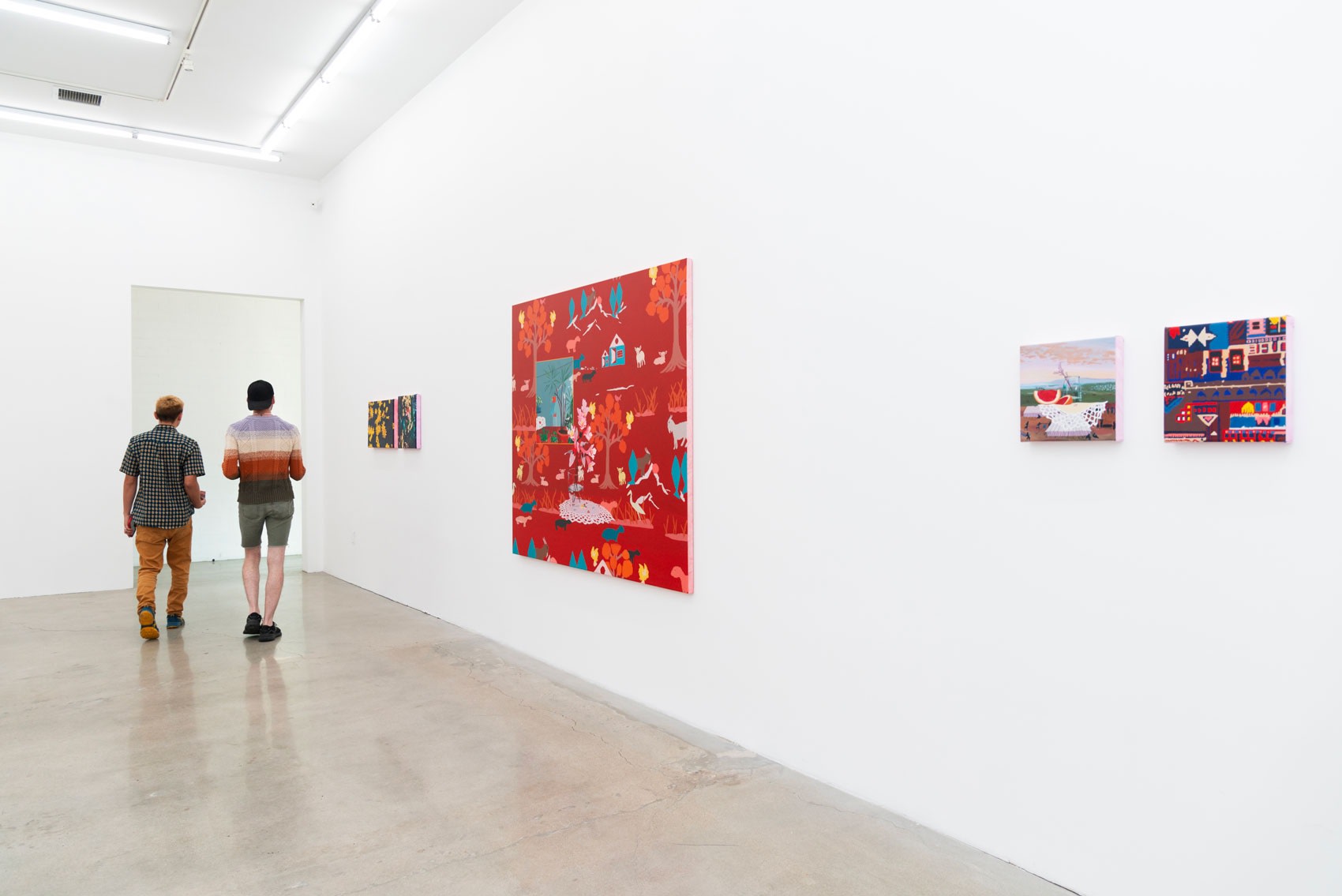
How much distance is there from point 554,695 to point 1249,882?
310cm

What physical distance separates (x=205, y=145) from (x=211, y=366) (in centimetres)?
288

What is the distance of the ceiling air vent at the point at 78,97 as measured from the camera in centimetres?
694

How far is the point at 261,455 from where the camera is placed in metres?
5.80

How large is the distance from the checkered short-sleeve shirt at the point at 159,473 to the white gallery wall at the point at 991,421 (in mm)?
3153

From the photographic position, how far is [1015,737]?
8.81ft

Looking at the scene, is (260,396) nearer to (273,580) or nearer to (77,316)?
(273,580)

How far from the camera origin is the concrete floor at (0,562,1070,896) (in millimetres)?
2639

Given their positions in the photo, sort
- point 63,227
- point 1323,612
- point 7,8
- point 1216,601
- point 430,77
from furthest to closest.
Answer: point 63,227, point 430,77, point 7,8, point 1216,601, point 1323,612

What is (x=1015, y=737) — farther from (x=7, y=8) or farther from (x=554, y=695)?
→ (x=7, y=8)

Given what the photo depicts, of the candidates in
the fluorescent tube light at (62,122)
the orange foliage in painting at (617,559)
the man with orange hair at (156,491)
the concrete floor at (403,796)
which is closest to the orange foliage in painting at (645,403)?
the orange foliage in painting at (617,559)

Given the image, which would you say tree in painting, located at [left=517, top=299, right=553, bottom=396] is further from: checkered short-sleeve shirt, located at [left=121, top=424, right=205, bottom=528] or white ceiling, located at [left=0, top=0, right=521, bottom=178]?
checkered short-sleeve shirt, located at [left=121, top=424, right=205, bottom=528]

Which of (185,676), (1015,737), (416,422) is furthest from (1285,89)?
(416,422)

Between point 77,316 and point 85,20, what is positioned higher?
point 85,20

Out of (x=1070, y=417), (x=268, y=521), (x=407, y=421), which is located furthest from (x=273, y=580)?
(x=1070, y=417)
